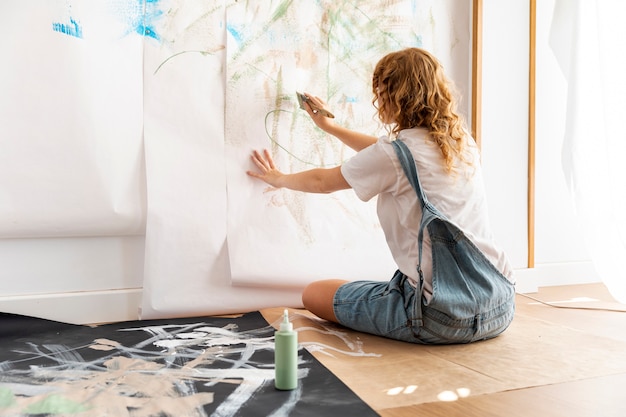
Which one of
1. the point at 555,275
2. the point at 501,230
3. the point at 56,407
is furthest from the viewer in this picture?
the point at 555,275

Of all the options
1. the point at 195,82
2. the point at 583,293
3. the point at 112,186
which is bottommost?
the point at 583,293

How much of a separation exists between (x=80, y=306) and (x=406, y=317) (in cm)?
96

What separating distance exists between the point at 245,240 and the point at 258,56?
591mm

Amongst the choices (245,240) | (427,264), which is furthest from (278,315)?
(427,264)

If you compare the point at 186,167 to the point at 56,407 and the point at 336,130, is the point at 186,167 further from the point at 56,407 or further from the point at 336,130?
the point at 56,407

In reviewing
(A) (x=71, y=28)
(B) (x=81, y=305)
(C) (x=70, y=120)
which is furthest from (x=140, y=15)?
(B) (x=81, y=305)

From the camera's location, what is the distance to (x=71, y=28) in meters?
1.85

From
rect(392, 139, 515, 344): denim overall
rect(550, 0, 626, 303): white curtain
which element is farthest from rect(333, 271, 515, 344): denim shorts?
rect(550, 0, 626, 303): white curtain

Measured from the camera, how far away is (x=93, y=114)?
189cm

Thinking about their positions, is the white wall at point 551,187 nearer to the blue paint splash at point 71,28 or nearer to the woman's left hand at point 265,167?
the woman's left hand at point 265,167

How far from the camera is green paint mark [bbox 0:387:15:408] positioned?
1.22 meters

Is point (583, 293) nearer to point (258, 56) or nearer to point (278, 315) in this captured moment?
point (278, 315)

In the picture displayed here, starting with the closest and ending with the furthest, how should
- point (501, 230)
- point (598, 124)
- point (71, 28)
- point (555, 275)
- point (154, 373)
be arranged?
point (154, 373)
point (71, 28)
point (598, 124)
point (501, 230)
point (555, 275)

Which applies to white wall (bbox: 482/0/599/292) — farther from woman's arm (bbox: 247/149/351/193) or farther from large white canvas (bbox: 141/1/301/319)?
large white canvas (bbox: 141/1/301/319)
